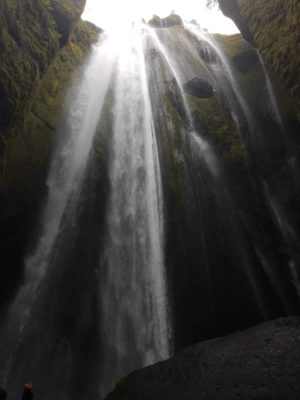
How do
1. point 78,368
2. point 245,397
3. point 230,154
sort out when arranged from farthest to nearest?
point 230,154 → point 78,368 → point 245,397

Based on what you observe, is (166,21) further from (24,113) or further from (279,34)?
(24,113)

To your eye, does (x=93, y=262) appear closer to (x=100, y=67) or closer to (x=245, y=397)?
(x=245, y=397)

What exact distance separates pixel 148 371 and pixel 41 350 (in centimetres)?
335

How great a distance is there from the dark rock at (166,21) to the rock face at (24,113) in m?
13.6

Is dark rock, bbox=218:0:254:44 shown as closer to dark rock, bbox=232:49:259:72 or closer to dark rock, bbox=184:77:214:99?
dark rock, bbox=232:49:259:72

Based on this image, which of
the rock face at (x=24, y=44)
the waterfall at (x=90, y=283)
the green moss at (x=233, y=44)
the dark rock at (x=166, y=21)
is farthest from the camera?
the dark rock at (x=166, y=21)

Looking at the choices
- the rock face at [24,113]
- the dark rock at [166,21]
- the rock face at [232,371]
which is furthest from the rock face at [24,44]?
the dark rock at [166,21]

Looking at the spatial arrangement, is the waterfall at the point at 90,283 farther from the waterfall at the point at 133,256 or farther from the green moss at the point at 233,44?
the green moss at the point at 233,44

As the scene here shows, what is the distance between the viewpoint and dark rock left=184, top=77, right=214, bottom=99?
51.3 ft

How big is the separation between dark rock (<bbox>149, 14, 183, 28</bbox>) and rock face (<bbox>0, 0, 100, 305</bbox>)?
44.7ft

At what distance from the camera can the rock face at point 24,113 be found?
983cm

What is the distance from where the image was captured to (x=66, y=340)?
8977mm

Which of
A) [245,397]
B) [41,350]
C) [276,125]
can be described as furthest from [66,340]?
[276,125]

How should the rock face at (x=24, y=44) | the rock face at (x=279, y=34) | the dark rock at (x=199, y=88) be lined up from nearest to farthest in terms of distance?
the rock face at (x=24, y=44)
the rock face at (x=279, y=34)
the dark rock at (x=199, y=88)
